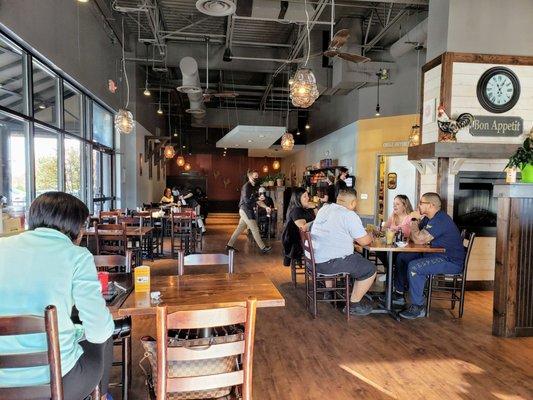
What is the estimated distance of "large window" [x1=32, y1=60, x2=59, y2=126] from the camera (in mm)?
5004

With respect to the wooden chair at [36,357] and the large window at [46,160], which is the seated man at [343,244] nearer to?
the wooden chair at [36,357]

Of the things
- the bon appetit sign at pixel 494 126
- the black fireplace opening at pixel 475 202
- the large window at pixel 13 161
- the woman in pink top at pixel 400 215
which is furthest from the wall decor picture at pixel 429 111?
the large window at pixel 13 161

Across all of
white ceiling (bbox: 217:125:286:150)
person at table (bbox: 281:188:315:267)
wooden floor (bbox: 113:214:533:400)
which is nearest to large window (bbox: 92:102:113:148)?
white ceiling (bbox: 217:125:286:150)

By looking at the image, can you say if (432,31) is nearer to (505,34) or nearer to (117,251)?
(505,34)

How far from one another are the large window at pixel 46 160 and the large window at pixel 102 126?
2.12 m

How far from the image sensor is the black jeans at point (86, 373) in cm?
164

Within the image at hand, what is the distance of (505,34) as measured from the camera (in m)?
5.30

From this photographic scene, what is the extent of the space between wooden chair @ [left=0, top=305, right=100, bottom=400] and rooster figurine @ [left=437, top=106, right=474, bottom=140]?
202 inches

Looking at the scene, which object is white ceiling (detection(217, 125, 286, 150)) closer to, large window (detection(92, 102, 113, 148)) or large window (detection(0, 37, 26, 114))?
large window (detection(92, 102, 113, 148))

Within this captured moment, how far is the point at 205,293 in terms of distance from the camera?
2.36 meters

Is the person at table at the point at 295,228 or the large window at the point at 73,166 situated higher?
the large window at the point at 73,166

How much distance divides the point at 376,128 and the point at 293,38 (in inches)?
124

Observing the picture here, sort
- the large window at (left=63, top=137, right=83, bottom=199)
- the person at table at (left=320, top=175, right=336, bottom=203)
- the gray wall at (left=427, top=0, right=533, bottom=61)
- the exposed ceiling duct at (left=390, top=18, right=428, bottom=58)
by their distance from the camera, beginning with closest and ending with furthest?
the gray wall at (left=427, top=0, right=533, bottom=61) → the large window at (left=63, top=137, right=83, bottom=199) → the exposed ceiling duct at (left=390, top=18, right=428, bottom=58) → the person at table at (left=320, top=175, right=336, bottom=203)

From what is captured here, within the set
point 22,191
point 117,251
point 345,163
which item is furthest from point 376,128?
point 22,191
